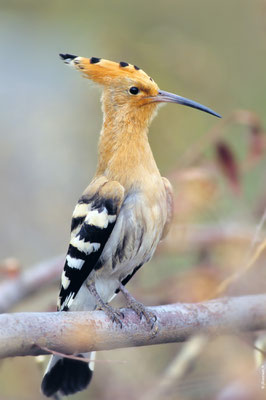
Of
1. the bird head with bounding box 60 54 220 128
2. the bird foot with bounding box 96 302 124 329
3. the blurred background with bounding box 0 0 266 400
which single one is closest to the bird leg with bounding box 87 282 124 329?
the bird foot with bounding box 96 302 124 329

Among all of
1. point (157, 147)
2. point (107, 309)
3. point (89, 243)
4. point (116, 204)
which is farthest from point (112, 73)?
point (157, 147)

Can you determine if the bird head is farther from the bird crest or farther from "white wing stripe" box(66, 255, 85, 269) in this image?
"white wing stripe" box(66, 255, 85, 269)


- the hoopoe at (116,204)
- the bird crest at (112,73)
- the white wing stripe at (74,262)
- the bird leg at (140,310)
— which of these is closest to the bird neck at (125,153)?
the hoopoe at (116,204)

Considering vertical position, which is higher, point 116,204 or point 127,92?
point 127,92

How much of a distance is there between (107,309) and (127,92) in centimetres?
67

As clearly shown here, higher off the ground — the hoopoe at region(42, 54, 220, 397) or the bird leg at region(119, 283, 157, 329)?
the hoopoe at region(42, 54, 220, 397)

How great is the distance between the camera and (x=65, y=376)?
206 centimetres

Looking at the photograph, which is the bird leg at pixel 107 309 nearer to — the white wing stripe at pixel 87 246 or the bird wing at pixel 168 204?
the white wing stripe at pixel 87 246

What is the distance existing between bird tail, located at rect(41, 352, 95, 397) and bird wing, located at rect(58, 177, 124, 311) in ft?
0.73

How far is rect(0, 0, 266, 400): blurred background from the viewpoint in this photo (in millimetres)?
2160

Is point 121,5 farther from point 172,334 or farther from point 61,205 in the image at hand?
point 172,334

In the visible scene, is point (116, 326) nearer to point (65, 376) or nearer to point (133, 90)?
point (65, 376)

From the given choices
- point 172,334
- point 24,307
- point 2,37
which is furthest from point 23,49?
point 172,334

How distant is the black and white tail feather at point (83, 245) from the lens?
6.35ft
